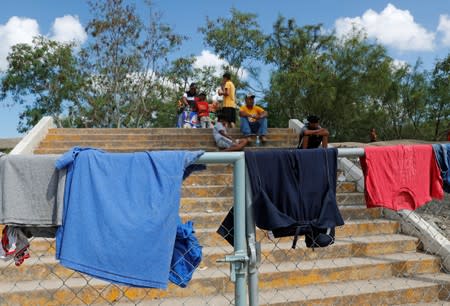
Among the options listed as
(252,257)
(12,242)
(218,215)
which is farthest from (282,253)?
(12,242)

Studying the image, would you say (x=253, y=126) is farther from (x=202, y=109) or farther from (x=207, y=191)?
(x=207, y=191)

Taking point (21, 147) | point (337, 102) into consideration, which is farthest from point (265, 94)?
point (21, 147)

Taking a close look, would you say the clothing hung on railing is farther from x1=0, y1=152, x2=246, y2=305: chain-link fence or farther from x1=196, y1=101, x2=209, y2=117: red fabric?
x1=196, y1=101, x2=209, y2=117: red fabric

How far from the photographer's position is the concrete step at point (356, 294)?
403 centimetres

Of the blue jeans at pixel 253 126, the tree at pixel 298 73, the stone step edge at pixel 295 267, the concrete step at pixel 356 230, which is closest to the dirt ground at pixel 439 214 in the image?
the concrete step at pixel 356 230

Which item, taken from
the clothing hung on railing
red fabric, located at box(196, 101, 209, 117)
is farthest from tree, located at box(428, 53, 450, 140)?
the clothing hung on railing

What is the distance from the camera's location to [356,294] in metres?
4.23

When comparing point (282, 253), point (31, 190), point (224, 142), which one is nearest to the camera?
point (31, 190)

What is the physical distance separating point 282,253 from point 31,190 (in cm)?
326

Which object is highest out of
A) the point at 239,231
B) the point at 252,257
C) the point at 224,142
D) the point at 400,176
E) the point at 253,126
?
the point at 400,176

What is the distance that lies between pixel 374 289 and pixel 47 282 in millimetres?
3347

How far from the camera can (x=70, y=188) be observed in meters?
2.16

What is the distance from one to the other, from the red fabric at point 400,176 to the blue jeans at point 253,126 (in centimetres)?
651

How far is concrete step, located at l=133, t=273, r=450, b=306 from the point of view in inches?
159
